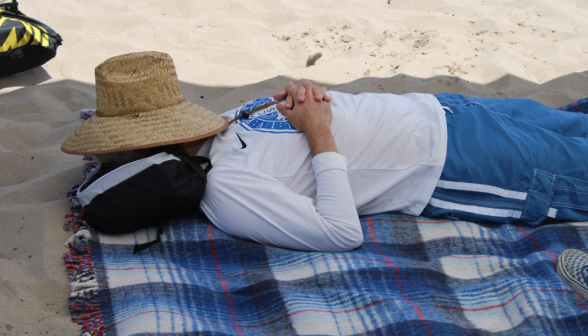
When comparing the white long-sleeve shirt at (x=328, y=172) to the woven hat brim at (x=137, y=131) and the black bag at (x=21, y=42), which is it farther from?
the black bag at (x=21, y=42)

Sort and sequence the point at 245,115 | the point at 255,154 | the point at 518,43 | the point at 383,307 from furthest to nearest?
1. the point at 518,43
2. the point at 245,115
3. the point at 255,154
4. the point at 383,307

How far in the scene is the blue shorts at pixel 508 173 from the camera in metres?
1.87

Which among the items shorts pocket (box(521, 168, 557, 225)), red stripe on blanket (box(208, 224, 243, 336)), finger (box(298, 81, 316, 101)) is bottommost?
red stripe on blanket (box(208, 224, 243, 336))

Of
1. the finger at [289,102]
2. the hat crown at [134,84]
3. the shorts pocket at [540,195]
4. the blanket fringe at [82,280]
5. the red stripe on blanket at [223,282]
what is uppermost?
the hat crown at [134,84]

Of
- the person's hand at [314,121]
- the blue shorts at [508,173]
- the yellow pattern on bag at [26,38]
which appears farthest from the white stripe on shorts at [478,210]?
the yellow pattern on bag at [26,38]

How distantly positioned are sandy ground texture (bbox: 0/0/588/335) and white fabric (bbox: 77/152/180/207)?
29cm

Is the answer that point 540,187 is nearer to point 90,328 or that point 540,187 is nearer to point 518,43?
point 90,328

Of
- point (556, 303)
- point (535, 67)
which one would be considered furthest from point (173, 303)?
point (535, 67)

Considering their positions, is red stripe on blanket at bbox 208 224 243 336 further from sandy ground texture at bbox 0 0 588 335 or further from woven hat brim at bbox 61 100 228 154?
sandy ground texture at bbox 0 0 588 335

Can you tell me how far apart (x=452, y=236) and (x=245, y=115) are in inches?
44.0

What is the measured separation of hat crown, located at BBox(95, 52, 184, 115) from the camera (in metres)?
1.74

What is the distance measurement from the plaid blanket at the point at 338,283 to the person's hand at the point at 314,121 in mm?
448

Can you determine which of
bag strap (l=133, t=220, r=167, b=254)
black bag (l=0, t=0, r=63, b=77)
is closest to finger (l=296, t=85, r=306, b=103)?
bag strap (l=133, t=220, r=167, b=254)

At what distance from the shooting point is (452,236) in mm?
1934
